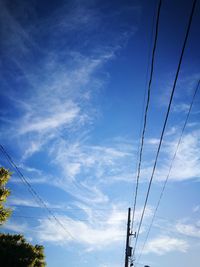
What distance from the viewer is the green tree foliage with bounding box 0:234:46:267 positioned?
20328 millimetres

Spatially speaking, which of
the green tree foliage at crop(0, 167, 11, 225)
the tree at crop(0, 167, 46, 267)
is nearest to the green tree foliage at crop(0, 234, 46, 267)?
the tree at crop(0, 167, 46, 267)

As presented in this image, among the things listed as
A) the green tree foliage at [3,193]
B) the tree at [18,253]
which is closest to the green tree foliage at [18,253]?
the tree at [18,253]

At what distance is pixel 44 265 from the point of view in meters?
23.6

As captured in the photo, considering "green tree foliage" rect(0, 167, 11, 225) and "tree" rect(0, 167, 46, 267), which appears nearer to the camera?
"green tree foliage" rect(0, 167, 11, 225)

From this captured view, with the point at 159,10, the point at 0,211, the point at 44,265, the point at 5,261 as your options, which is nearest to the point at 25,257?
the point at 5,261

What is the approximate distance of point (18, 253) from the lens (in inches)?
831

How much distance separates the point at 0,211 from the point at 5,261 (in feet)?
26.0

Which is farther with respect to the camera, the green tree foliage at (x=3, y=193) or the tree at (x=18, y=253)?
the tree at (x=18, y=253)

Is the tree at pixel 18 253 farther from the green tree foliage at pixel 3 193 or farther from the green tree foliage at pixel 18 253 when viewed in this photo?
the green tree foliage at pixel 3 193

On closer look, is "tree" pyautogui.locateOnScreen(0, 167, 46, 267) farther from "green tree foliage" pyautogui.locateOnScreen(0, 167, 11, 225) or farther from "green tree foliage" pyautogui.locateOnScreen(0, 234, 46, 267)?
"green tree foliage" pyautogui.locateOnScreen(0, 167, 11, 225)

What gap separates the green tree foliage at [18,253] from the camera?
20.3 metres

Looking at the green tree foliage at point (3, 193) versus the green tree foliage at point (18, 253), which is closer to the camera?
the green tree foliage at point (3, 193)

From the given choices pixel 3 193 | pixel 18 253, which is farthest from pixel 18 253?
pixel 3 193

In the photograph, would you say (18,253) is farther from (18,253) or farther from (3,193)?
(3,193)
